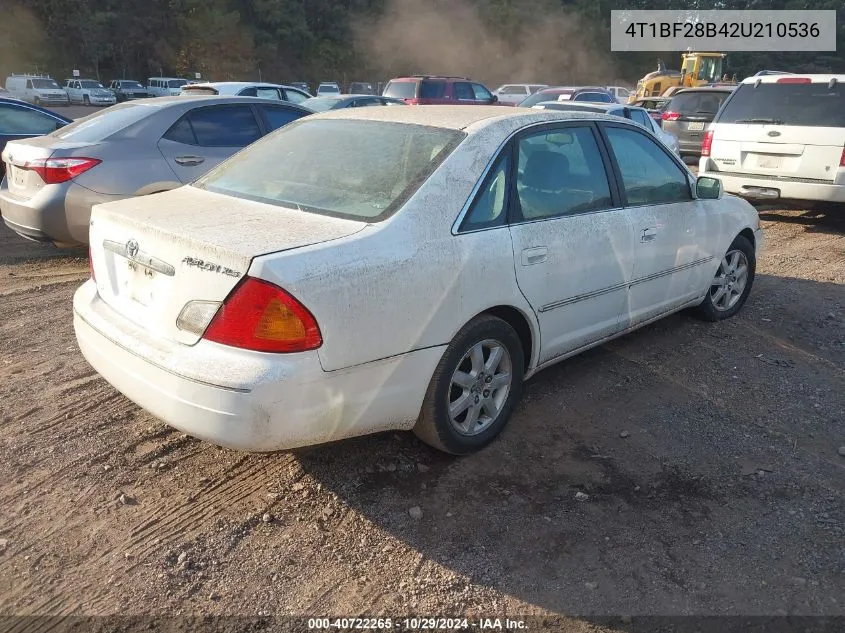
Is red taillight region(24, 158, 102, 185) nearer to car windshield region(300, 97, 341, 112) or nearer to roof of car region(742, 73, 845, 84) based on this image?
roof of car region(742, 73, 845, 84)

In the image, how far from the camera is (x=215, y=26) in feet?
173

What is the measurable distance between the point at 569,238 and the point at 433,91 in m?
14.7

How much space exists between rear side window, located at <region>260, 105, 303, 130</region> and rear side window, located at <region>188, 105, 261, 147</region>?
0.17 metres

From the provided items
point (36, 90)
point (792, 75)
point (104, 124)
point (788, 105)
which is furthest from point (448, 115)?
point (36, 90)

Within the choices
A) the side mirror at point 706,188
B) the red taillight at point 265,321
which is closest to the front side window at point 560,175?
the side mirror at point 706,188

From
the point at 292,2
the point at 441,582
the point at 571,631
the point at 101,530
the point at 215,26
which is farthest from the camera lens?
the point at 292,2

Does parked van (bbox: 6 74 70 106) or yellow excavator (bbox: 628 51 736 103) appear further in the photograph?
parked van (bbox: 6 74 70 106)

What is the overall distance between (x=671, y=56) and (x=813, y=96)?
68.4 metres

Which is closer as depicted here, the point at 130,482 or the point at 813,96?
the point at 130,482

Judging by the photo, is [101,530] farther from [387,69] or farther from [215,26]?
[387,69]

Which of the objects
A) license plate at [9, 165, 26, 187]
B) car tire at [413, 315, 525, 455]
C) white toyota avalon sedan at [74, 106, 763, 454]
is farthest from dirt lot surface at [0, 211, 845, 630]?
license plate at [9, 165, 26, 187]

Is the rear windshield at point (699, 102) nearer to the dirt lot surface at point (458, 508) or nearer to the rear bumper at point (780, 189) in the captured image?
the rear bumper at point (780, 189)

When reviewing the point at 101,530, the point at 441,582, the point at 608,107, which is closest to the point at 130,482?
the point at 101,530

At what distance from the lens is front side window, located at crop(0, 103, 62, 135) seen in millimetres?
8688
